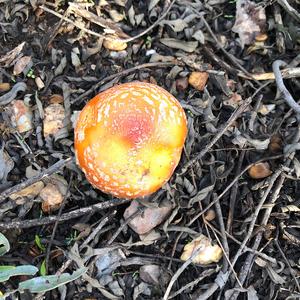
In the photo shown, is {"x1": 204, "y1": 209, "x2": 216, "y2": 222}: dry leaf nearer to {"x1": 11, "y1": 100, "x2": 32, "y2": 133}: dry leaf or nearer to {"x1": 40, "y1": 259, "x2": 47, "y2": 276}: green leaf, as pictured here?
{"x1": 40, "y1": 259, "x2": 47, "y2": 276}: green leaf

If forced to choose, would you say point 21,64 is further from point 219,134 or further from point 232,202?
point 232,202

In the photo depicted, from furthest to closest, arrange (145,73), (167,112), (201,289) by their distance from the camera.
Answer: (145,73), (201,289), (167,112)

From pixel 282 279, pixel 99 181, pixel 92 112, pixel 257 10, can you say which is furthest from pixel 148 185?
pixel 257 10

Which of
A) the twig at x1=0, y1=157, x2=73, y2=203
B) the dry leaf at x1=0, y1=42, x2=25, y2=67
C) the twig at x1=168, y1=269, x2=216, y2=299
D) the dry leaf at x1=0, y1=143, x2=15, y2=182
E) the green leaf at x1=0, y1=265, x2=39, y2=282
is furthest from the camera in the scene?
the dry leaf at x1=0, y1=42, x2=25, y2=67

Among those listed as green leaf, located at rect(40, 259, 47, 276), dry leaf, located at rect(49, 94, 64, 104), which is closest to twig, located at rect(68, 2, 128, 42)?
dry leaf, located at rect(49, 94, 64, 104)

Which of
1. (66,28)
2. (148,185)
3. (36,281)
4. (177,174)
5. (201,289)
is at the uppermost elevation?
(66,28)

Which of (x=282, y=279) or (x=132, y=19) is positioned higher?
(x=132, y=19)

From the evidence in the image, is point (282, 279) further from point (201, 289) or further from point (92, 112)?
point (92, 112)
